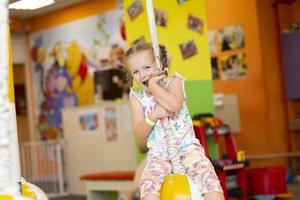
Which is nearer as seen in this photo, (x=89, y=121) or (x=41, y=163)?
(x=89, y=121)

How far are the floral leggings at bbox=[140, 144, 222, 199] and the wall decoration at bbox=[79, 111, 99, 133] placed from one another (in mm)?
4070

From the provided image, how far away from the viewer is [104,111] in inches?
243

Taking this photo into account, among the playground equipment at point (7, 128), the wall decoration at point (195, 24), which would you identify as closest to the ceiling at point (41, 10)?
the wall decoration at point (195, 24)

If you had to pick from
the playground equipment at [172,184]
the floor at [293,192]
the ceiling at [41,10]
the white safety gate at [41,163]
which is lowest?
the floor at [293,192]

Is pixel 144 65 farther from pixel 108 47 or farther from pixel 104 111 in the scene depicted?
pixel 108 47

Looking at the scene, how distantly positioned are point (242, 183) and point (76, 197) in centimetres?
255

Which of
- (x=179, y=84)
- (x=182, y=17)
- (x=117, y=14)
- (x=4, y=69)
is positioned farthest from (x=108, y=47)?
(x=4, y=69)

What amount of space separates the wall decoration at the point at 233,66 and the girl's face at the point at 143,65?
451 cm

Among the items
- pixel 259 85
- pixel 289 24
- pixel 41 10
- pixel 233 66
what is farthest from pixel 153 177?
pixel 41 10

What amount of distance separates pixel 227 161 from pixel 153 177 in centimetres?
256

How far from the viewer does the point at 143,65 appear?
7.15 feet

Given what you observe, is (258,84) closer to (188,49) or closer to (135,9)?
(188,49)

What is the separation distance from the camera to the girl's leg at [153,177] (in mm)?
2082

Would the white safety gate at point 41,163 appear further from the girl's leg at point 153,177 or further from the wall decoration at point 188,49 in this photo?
the girl's leg at point 153,177
